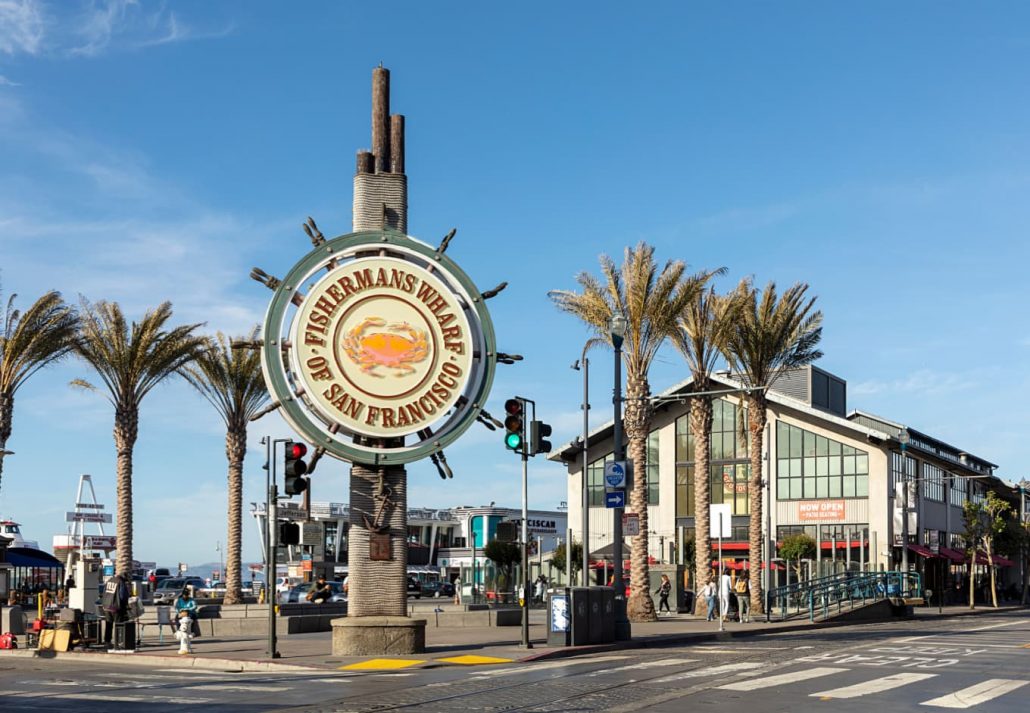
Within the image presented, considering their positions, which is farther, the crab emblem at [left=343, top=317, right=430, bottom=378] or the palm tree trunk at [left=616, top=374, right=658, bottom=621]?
the palm tree trunk at [left=616, top=374, right=658, bottom=621]

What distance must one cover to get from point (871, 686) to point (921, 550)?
55.5 meters

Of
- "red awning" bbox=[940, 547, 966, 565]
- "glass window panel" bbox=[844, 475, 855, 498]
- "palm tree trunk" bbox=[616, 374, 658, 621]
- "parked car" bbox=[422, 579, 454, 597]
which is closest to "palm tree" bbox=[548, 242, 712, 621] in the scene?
"palm tree trunk" bbox=[616, 374, 658, 621]

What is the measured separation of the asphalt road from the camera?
1642cm

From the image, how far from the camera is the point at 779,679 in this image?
783 inches

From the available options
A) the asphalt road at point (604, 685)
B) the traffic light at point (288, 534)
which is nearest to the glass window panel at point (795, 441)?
the asphalt road at point (604, 685)

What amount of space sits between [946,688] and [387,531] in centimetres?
1241

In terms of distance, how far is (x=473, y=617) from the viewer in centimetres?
3862

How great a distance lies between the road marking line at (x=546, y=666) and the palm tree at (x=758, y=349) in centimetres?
2256

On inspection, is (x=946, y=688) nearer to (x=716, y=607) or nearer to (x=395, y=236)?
(x=395, y=236)

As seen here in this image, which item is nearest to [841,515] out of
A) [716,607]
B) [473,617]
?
[716,607]

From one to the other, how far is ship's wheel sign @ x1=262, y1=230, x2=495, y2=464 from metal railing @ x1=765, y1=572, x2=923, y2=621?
21019mm

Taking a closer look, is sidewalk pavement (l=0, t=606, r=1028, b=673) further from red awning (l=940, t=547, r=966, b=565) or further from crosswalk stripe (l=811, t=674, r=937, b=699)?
red awning (l=940, t=547, r=966, b=565)

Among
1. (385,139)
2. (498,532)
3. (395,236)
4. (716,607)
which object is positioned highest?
(385,139)

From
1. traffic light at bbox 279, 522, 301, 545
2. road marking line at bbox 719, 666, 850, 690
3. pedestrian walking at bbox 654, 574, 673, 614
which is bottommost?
pedestrian walking at bbox 654, 574, 673, 614
